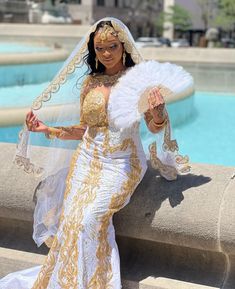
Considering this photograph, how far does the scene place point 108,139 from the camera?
120 inches

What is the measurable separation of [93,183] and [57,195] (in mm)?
399

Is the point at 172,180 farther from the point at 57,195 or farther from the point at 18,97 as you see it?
the point at 18,97

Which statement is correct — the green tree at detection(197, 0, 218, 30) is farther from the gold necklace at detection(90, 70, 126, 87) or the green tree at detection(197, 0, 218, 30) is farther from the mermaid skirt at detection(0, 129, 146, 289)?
the mermaid skirt at detection(0, 129, 146, 289)

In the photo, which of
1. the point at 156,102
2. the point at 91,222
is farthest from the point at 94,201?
the point at 156,102

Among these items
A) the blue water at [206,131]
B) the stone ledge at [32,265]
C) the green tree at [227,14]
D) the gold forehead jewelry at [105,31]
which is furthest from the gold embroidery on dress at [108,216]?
the green tree at [227,14]

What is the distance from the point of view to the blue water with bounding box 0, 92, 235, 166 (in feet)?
22.8

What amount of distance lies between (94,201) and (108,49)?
2.68 feet

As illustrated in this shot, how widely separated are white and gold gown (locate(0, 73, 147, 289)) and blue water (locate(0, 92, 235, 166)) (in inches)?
143

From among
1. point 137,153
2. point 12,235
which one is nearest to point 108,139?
point 137,153

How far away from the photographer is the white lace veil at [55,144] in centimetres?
324

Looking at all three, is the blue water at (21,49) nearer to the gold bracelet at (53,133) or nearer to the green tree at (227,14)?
the gold bracelet at (53,133)

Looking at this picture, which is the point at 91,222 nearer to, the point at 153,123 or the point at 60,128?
the point at 153,123

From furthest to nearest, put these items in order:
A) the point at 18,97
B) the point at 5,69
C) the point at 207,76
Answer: the point at 207,76, the point at 5,69, the point at 18,97

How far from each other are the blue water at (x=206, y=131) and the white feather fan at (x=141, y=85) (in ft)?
12.2
